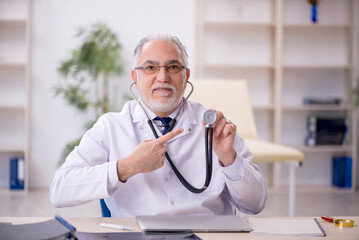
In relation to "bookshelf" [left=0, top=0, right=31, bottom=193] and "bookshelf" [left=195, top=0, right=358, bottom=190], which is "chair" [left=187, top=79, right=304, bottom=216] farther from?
"bookshelf" [left=0, top=0, right=31, bottom=193]

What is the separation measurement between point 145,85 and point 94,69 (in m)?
2.72

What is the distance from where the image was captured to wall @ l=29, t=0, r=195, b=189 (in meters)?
4.70

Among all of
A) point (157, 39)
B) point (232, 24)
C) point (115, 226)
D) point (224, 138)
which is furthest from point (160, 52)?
point (232, 24)

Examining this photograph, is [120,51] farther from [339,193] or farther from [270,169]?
[339,193]

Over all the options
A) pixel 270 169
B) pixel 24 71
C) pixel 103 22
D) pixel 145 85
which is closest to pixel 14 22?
pixel 24 71

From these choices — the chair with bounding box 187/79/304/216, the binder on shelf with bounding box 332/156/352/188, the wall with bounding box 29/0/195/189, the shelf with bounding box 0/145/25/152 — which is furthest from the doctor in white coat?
the binder on shelf with bounding box 332/156/352/188

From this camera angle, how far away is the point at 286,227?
48.5 inches

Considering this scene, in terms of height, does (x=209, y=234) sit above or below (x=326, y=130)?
below

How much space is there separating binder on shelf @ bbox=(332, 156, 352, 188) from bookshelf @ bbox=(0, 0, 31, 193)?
10.2ft

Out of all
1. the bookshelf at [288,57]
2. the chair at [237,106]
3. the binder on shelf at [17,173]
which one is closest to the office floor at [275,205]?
the binder on shelf at [17,173]

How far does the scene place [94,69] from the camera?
434 centimetres

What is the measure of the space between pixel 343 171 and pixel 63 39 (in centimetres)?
311

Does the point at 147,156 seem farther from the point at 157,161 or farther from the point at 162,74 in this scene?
the point at 162,74

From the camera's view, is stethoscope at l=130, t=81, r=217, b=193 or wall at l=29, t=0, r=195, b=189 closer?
stethoscope at l=130, t=81, r=217, b=193
